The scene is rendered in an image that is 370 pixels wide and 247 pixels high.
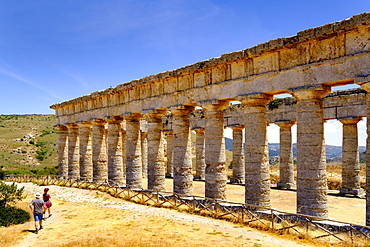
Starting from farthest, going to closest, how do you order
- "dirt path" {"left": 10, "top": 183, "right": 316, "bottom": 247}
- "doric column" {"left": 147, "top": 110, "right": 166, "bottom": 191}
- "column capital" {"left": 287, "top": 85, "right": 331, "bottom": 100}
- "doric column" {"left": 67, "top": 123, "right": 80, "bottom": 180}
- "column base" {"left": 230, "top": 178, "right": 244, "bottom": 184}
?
"doric column" {"left": 67, "top": 123, "right": 80, "bottom": 180}
"column base" {"left": 230, "top": 178, "right": 244, "bottom": 184}
"doric column" {"left": 147, "top": 110, "right": 166, "bottom": 191}
"column capital" {"left": 287, "top": 85, "right": 331, "bottom": 100}
"dirt path" {"left": 10, "top": 183, "right": 316, "bottom": 247}

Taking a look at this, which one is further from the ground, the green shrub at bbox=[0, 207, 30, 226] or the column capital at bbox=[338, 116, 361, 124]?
the column capital at bbox=[338, 116, 361, 124]

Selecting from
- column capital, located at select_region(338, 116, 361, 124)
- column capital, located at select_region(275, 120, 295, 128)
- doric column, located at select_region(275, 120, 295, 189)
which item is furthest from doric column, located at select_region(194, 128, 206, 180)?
column capital, located at select_region(338, 116, 361, 124)

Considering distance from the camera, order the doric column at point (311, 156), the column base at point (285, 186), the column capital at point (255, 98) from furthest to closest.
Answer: the column base at point (285, 186) < the column capital at point (255, 98) < the doric column at point (311, 156)

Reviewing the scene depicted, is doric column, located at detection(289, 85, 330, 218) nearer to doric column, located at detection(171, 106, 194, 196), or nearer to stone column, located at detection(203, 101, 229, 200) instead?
stone column, located at detection(203, 101, 229, 200)

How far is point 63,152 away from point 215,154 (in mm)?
19614

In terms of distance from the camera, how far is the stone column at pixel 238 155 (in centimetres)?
2739

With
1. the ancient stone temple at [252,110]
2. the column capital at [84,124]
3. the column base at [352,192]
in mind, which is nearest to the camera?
the ancient stone temple at [252,110]

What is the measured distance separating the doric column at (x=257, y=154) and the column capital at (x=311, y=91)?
5.76 feet

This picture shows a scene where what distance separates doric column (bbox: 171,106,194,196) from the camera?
1811 centimetres

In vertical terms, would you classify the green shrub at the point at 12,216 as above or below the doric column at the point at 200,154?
below

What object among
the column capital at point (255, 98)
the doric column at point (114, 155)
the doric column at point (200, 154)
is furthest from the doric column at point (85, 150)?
the column capital at point (255, 98)

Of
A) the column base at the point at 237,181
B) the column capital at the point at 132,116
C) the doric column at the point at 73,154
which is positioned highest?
the column capital at the point at 132,116

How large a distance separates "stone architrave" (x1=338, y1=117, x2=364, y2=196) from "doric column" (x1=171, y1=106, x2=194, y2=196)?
10989mm

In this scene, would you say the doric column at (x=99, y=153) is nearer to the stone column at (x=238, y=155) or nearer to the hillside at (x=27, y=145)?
the stone column at (x=238, y=155)
